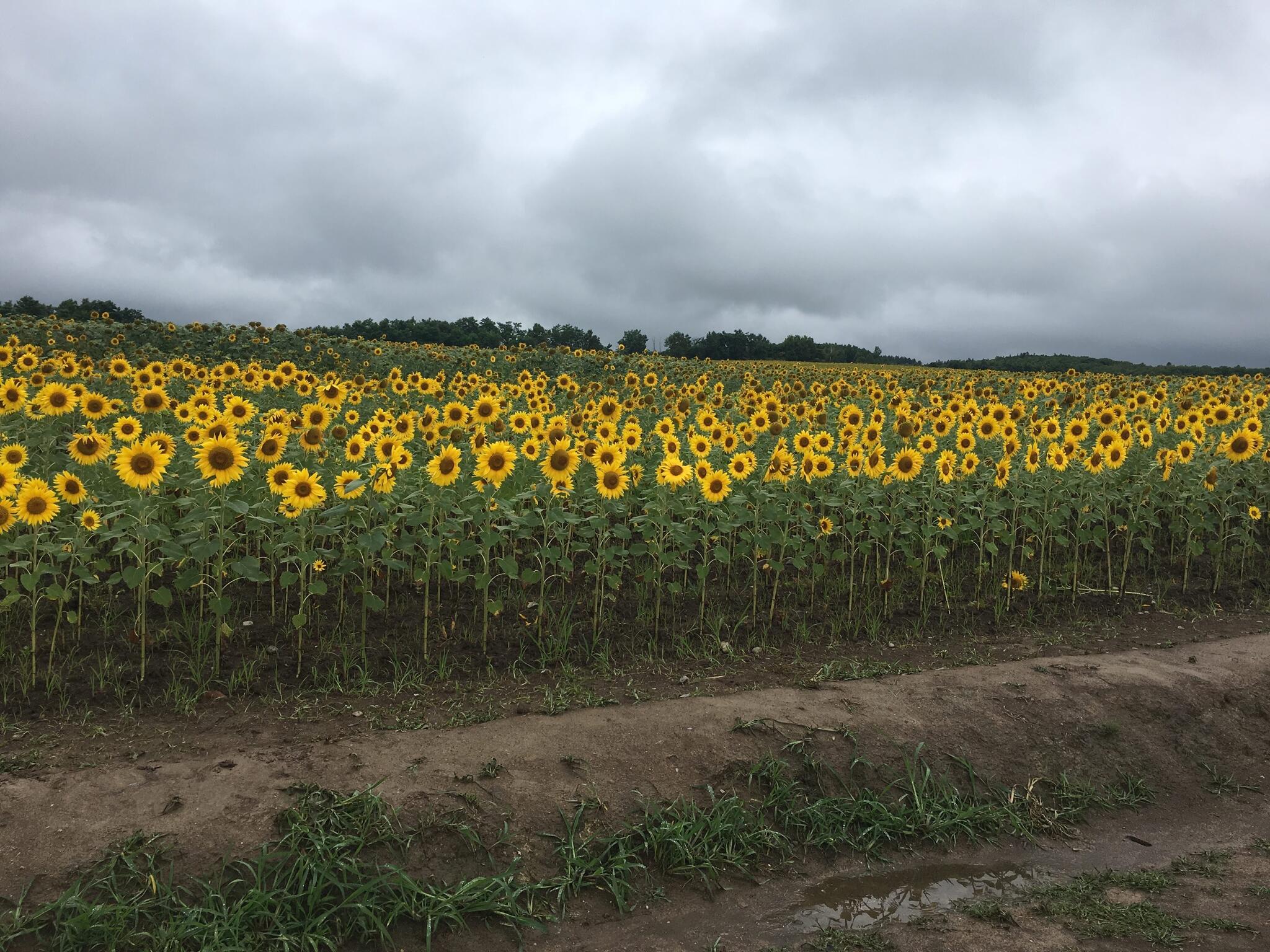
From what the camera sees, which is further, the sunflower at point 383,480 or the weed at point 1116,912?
the sunflower at point 383,480

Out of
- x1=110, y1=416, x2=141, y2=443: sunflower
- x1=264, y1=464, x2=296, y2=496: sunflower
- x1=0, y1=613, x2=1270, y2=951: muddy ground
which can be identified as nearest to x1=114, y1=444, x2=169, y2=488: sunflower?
x1=264, y1=464, x2=296, y2=496: sunflower

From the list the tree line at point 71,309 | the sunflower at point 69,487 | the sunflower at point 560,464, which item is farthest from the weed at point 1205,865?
the tree line at point 71,309

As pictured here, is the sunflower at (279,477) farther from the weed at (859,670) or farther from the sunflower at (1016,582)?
the sunflower at (1016,582)

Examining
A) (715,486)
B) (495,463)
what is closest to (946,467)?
(715,486)

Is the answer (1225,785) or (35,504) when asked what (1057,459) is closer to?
(1225,785)

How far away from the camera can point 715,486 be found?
23.3ft

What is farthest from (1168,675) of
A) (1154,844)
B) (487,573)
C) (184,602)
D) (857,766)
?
(184,602)

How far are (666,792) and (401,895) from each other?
1451mm

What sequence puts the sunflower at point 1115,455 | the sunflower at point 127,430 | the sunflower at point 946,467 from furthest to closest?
the sunflower at point 1115,455 → the sunflower at point 946,467 → the sunflower at point 127,430

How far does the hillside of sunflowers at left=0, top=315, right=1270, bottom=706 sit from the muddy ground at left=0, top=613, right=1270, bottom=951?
0.74 meters

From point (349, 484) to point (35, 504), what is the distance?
187 cm

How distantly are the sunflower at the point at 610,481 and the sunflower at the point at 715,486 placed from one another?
0.68 m

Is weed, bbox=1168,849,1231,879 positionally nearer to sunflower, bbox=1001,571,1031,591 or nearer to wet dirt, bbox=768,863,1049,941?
wet dirt, bbox=768,863,1049,941

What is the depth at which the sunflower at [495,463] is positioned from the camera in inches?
251
